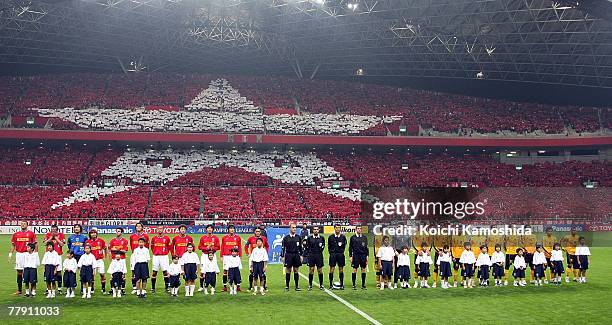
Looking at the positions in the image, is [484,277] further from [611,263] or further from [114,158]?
[114,158]

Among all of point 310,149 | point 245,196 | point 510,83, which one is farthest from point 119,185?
point 510,83

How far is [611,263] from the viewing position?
2800 cm

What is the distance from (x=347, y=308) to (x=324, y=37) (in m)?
43.0

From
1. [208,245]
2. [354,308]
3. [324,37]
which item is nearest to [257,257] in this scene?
[208,245]

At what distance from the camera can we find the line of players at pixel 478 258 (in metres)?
19.4

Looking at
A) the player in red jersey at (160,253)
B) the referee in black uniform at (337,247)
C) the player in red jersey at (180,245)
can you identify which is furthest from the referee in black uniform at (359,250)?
the player in red jersey at (160,253)

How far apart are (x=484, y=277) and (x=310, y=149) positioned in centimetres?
4160

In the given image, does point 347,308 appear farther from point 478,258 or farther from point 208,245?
point 478,258

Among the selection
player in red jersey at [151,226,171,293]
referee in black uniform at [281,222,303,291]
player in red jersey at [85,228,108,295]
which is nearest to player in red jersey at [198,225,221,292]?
player in red jersey at [151,226,171,293]

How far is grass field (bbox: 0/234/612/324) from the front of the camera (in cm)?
1446

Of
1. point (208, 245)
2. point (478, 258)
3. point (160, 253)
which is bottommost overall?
point (478, 258)

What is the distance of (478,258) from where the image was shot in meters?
20.2

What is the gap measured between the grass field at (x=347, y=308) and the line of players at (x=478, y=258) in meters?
0.62

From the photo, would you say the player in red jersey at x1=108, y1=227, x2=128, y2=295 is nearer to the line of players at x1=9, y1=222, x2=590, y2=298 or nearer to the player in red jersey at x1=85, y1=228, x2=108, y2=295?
the line of players at x1=9, y1=222, x2=590, y2=298
